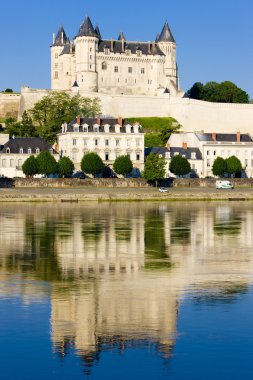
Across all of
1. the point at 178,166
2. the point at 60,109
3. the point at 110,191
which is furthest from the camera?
the point at 60,109

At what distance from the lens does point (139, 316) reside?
15445 millimetres

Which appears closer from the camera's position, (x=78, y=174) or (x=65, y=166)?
(x=65, y=166)

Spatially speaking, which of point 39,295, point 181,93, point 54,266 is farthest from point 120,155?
point 39,295

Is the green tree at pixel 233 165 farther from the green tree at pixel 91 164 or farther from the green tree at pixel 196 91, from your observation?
the green tree at pixel 196 91

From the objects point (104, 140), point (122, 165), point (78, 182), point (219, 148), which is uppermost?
point (104, 140)

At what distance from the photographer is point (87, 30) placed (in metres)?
85.8

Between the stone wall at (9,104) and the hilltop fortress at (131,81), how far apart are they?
175cm

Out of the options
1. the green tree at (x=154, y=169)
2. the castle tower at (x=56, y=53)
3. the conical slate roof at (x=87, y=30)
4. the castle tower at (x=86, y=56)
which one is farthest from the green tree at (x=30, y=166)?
the castle tower at (x=56, y=53)

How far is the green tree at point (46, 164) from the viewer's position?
189 feet

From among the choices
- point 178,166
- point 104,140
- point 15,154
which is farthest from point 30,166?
point 178,166

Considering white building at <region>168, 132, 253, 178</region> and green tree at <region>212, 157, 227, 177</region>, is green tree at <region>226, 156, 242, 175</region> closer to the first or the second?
green tree at <region>212, 157, 227, 177</region>

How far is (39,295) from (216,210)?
2558cm

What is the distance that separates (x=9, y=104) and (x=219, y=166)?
3096cm

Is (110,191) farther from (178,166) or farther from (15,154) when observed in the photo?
(15,154)
